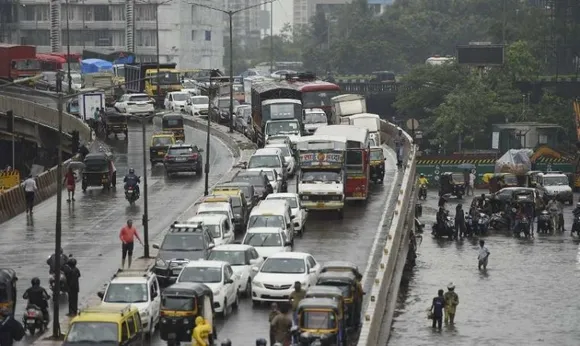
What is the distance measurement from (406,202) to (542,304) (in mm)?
6813

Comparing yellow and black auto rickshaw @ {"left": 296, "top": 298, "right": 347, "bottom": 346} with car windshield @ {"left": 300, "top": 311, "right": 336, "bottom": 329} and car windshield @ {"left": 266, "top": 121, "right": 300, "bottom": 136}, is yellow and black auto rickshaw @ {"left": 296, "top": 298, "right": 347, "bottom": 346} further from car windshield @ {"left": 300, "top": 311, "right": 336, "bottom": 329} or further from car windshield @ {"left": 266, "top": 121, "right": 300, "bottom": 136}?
car windshield @ {"left": 266, "top": 121, "right": 300, "bottom": 136}

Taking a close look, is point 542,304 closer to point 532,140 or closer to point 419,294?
point 419,294

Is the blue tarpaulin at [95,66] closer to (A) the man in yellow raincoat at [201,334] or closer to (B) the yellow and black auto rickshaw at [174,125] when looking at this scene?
(B) the yellow and black auto rickshaw at [174,125]

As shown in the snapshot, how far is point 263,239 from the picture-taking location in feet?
161

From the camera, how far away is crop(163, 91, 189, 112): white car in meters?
104

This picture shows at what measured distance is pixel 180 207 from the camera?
6378 cm

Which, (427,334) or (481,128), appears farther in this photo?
(481,128)

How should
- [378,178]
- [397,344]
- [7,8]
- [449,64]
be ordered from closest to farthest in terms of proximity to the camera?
[397,344]
[378,178]
[449,64]
[7,8]

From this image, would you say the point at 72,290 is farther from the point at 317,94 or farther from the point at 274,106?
the point at 317,94

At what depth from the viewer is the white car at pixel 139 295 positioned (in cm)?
3975

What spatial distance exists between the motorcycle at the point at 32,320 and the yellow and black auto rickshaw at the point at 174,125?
4515cm

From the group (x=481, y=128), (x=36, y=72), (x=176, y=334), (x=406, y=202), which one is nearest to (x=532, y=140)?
(x=481, y=128)

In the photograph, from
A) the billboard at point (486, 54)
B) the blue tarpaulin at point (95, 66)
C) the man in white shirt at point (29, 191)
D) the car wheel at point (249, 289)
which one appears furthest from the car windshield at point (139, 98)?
the car wheel at point (249, 289)

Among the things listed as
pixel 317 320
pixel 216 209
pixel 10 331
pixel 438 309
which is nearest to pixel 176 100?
pixel 216 209
